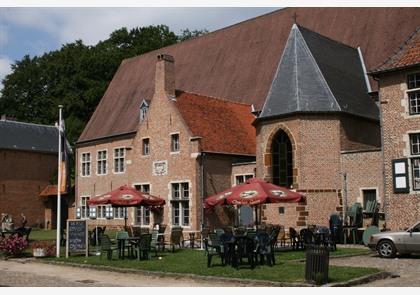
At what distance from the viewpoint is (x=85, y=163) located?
4347 cm

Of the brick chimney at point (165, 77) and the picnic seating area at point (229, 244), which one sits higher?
the brick chimney at point (165, 77)

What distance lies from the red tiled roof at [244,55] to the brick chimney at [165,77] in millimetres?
6537

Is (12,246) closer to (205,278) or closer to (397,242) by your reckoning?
(205,278)

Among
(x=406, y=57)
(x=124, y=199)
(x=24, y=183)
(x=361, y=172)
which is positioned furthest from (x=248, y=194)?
(x=24, y=183)

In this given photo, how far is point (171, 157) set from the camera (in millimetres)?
28562

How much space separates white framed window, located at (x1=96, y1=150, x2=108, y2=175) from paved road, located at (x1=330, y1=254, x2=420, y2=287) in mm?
26297

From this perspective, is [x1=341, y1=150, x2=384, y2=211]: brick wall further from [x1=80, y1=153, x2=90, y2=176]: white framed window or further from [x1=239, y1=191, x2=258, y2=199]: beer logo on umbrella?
[x1=80, y1=153, x2=90, y2=176]: white framed window

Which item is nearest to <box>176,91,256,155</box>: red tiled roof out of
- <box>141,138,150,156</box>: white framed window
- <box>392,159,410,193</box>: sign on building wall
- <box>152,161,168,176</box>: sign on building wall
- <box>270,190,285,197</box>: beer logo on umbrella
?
<box>152,161,168,176</box>: sign on building wall

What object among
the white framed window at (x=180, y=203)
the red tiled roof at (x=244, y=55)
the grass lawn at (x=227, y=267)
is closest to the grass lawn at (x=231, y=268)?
the grass lawn at (x=227, y=267)

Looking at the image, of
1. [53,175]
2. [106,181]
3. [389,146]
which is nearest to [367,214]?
[389,146]

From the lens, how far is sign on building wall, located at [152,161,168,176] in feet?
94.8

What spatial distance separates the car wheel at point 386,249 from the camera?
1753cm

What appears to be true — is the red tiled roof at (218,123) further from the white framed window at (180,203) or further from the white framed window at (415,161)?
the white framed window at (415,161)
